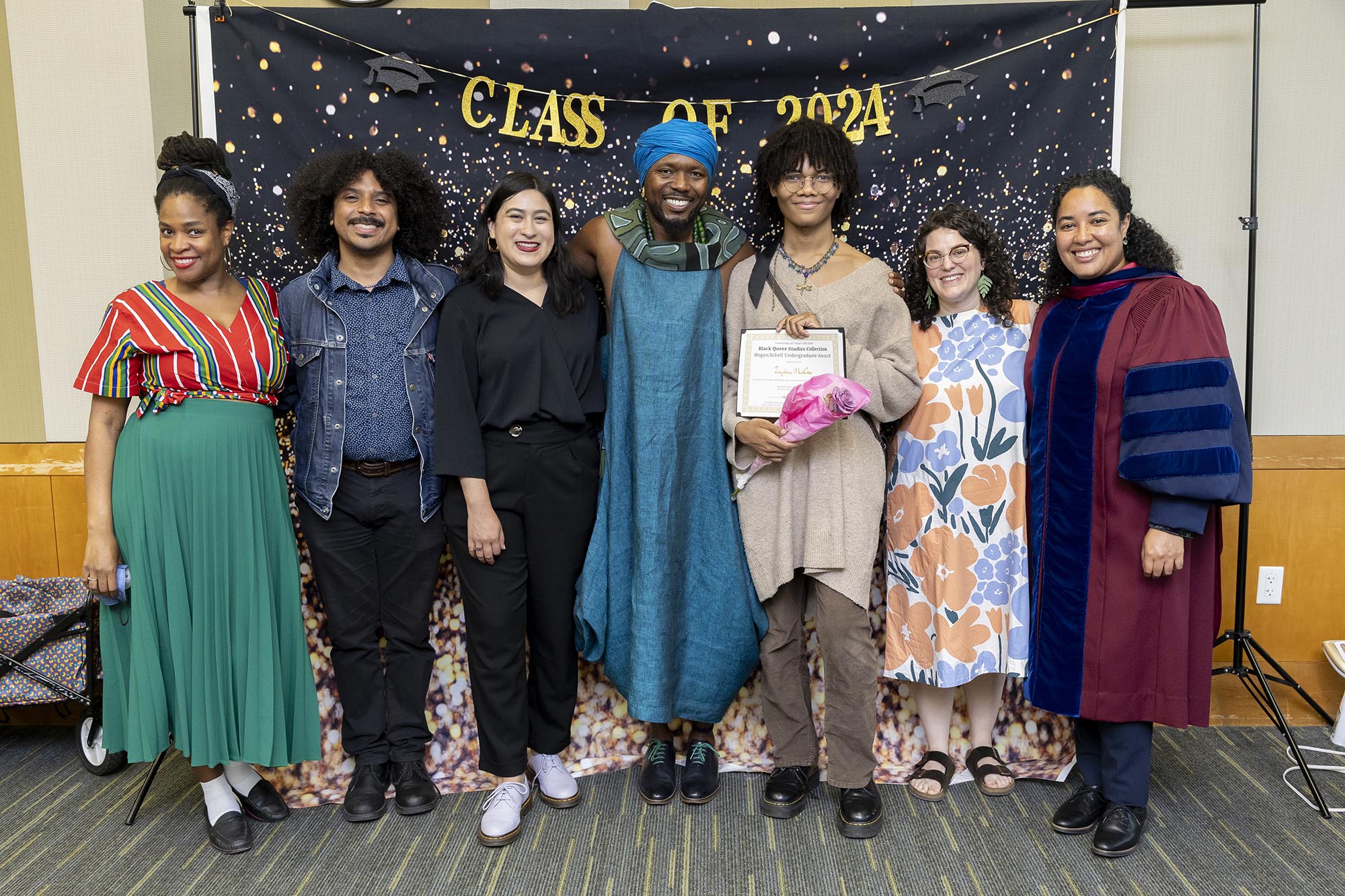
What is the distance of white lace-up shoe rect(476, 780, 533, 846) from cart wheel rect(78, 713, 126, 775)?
4.20ft

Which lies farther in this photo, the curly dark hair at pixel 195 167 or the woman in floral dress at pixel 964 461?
the woman in floral dress at pixel 964 461

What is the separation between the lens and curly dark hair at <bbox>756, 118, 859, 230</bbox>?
238cm

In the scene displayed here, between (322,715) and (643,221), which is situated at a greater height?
(643,221)

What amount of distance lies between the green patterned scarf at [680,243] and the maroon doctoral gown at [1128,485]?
92 cm

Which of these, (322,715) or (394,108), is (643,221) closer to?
(394,108)

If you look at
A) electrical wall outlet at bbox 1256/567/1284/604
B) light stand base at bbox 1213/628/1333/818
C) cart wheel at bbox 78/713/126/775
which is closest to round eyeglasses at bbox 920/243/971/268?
light stand base at bbox 1213/628/1333/818

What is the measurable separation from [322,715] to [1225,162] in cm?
356

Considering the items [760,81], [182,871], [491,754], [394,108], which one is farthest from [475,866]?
[760,81]

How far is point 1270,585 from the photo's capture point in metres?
3.07

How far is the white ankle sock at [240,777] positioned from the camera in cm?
247

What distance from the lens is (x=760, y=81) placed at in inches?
108

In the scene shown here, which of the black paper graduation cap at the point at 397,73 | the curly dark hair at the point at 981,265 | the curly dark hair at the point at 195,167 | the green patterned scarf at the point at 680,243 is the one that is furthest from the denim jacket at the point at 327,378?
the curly dark hair at the point at 981,265

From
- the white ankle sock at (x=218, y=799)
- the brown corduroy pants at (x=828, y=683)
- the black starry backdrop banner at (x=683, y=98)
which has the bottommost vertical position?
the white ankle sock at (x=218, y=799)

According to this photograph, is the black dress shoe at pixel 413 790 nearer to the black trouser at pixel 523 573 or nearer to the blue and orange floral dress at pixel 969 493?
the black trouser at pixel 523 573
